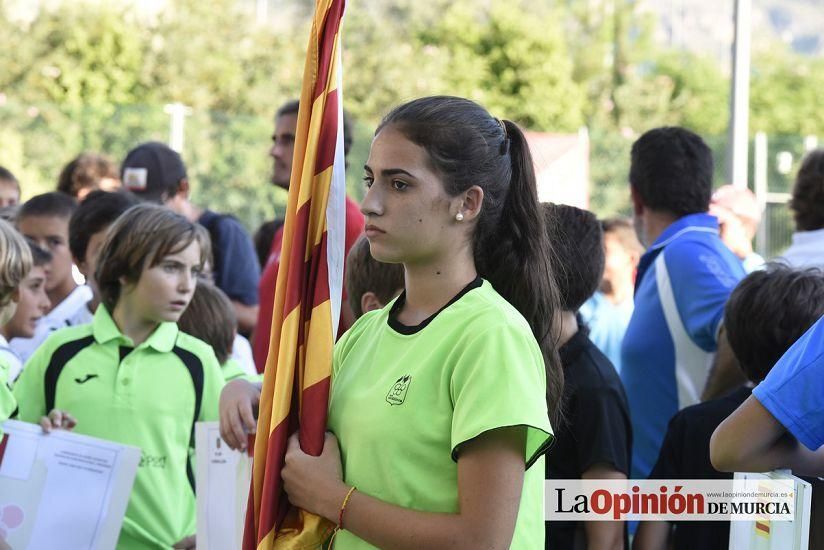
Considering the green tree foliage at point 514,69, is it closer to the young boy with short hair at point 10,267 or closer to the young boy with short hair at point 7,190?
the young boy with short hair at point 7,190

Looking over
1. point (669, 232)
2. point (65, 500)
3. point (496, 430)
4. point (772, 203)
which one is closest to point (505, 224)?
point (496, 430)

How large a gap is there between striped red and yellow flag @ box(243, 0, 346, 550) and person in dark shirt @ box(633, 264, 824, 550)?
1.32 meters

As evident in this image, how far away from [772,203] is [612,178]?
2711mm

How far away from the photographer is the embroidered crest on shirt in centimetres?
223

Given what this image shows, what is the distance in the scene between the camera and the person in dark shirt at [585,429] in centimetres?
330

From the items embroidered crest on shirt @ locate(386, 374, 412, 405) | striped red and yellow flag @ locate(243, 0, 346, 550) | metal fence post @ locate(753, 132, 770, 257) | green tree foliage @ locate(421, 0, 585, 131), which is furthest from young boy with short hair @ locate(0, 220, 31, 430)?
green tree foliage @ locate(421, 0, 585, 131)

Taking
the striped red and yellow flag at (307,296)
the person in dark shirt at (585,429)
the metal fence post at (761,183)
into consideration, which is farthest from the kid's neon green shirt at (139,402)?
the metal fence post at (761,183)

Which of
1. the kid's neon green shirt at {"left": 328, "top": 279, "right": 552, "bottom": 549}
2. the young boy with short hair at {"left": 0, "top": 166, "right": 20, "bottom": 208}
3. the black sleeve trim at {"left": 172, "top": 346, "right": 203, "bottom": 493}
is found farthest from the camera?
the young boy with short hair at {"left": 0, "top": 166, "right": 20, "bottom": 208}

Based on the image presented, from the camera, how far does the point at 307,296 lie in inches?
98.7

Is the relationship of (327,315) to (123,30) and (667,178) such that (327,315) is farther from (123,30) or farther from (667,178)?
(123,30)

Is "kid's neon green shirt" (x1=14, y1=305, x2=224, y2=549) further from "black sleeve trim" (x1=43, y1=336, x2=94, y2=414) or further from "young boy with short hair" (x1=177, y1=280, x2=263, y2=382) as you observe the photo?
"young boy with short hair" (x1=177, y1=280, x2=263, y2=382)

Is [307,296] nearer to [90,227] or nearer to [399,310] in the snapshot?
[399,310]

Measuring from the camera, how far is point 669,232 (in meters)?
4.75

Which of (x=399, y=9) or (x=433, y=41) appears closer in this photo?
(x=433, y=41)
